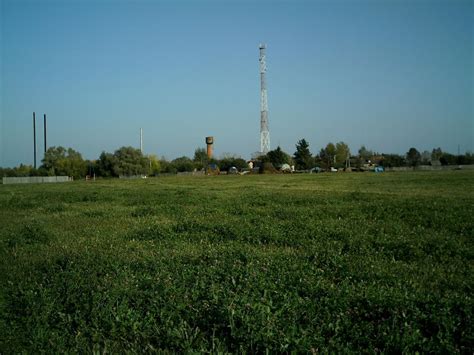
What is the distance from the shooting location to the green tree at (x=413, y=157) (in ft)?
526

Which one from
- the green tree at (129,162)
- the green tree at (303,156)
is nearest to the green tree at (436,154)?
the green tree at (303,156)

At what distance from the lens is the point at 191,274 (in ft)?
21.9

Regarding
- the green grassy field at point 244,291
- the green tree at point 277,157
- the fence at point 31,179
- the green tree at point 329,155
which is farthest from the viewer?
the green tree at point 329,155

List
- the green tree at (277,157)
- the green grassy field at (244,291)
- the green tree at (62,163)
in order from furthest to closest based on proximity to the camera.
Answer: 1. the green tree at (277,157)
2. the green tree at (62,163)
3. the green grassy field at (244,291)

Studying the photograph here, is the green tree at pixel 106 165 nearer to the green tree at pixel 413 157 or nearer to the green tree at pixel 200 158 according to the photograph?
the green tree at pixel 200 158

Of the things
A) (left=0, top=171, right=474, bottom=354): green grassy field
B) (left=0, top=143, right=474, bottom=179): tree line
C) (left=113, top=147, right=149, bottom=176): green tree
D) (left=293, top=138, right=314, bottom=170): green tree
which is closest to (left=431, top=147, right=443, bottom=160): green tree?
(left=0, top=143, right=474, bottom=179): tree line

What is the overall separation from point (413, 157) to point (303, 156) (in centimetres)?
4991

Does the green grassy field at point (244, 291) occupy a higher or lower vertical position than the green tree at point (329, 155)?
lower

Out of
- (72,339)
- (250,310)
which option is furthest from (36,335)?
(250,310)

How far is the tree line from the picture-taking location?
4904 inches

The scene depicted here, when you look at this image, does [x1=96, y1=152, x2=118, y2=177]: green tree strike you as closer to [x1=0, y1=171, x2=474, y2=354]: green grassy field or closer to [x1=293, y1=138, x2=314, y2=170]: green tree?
[x1=293, y1=138, x2=314, y2=170]: green tree

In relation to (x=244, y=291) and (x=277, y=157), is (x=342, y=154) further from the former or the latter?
(x=244, y=291)

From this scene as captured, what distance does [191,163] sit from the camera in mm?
162750

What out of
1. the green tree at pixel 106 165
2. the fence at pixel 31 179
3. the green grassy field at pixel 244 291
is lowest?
the green grassy field at pixel 244 291
